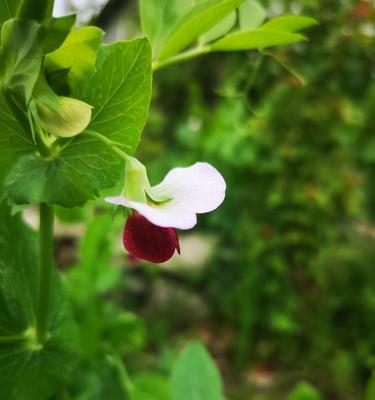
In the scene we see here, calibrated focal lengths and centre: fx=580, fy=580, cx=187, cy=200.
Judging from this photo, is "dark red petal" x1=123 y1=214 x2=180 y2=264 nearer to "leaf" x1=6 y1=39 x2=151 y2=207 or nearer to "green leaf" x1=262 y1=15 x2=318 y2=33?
"leaf" x1=6 y1=39 x2=151 y2=207

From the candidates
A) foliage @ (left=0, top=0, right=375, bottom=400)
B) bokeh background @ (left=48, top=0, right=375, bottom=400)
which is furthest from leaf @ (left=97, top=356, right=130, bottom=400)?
bokeh background @ (left=48, top=0, right=375, bottom=400)

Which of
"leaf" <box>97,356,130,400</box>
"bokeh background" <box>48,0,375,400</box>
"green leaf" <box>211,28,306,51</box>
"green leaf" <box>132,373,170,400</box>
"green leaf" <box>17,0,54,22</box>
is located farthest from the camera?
"bokeh background" <box>48,0,375,400</box>

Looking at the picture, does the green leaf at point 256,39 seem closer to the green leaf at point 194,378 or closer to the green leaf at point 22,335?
the green leaf at point 22,335

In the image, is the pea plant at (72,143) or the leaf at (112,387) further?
the leaf at (112,387)

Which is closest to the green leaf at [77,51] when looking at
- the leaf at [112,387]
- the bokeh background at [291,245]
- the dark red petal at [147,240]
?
the dark red petal at [147,240]

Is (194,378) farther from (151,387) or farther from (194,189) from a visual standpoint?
(194,189)

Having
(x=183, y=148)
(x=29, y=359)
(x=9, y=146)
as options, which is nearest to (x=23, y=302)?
(x=29, y=359)

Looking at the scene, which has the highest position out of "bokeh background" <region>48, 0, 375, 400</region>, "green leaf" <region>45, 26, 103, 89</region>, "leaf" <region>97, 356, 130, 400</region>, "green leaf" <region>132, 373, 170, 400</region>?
"green leaf" <region>45, 26, 103, 89</region>
